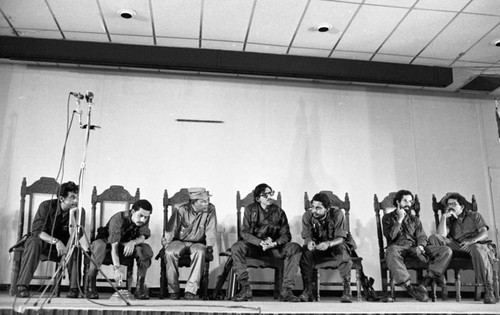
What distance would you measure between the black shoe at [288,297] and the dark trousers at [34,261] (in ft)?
5.79

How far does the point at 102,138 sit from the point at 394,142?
11.5ft

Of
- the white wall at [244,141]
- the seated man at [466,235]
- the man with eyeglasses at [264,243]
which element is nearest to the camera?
the man with eyeglasses at [264,243]

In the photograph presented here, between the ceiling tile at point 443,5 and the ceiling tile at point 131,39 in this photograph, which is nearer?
the ceiling tile at point 443,5

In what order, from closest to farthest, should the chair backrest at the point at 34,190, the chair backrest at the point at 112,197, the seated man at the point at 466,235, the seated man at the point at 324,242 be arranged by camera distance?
the seated man at the point at 324,242 → the seated man at the point at 466,235 → the chair backrest at the point at 34,190 → the chair backrest at the point at 112,197

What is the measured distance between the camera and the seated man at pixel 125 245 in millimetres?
4492

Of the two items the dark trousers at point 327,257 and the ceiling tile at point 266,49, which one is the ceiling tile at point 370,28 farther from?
the dark trousers at point 327,257

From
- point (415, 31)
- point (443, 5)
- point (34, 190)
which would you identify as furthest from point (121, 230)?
point (443, 5)

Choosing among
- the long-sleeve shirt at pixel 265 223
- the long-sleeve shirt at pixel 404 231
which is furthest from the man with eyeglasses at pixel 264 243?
the long-sleeve shirt at pixel 404 231

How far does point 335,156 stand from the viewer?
625 cm

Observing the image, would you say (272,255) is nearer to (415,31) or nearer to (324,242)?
(324,242)

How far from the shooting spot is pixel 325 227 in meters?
5.12

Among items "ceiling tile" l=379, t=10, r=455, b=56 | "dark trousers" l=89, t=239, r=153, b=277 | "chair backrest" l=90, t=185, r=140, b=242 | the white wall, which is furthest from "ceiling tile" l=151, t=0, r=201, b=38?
"dark trousers" l=89, t=239, r=153, b=277

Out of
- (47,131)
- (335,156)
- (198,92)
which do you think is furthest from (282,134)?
(47,131)

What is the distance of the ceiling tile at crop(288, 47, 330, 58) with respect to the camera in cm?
585
